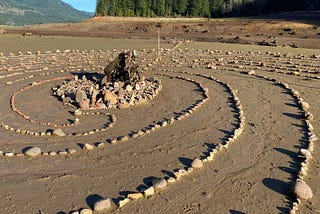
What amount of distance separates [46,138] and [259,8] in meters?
78.2

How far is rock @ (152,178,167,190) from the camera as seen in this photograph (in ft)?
32.3

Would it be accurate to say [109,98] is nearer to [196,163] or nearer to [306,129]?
[196,163]

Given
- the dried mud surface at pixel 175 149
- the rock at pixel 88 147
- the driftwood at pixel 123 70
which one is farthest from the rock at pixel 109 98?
the rock at pixel 88 147

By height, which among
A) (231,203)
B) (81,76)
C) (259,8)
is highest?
(259,8)

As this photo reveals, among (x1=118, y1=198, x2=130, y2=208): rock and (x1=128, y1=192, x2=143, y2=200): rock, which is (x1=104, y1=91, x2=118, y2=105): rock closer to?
(x1=128, y1=192, x2=143, y2=200): rock

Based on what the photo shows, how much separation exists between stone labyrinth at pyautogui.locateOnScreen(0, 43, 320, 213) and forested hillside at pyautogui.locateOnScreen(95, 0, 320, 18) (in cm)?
6036

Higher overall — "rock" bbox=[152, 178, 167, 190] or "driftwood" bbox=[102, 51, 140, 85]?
"driftwood" bbox=[102, 51, 140, 85]

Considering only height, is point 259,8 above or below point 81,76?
above

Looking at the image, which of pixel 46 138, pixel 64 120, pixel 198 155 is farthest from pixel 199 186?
pixel 64 120

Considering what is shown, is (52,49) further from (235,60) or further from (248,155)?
(248,155)

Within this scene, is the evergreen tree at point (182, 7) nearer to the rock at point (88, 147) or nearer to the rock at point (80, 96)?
the rock at point (80, 96)

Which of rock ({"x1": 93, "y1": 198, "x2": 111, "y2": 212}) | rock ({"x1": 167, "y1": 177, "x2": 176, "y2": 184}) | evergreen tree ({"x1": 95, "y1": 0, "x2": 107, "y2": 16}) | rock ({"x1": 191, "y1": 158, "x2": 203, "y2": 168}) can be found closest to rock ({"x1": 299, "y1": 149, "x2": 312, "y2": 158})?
rock ({"x1": 191, "y1": 158, "x2": 203, "y2": 168})

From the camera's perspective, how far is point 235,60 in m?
27.3

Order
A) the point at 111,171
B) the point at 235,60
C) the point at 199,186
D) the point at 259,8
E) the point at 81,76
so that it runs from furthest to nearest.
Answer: the point at 259,8, the point at 235,60, the point at 81,76, the point at 111,171, the point at 199,186
